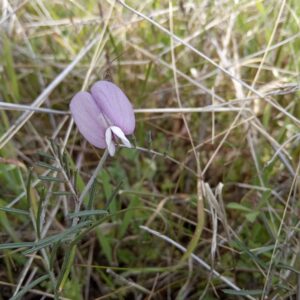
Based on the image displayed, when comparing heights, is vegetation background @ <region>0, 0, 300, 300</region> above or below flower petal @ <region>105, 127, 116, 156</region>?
below

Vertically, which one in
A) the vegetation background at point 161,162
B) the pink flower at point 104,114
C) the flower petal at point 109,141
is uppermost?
the pink flower at point 104,114

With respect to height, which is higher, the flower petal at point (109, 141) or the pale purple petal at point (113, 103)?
the pale purple petal at point (113, 103)

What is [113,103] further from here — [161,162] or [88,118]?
[161,162]

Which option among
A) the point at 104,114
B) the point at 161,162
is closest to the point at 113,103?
the point at 104,114

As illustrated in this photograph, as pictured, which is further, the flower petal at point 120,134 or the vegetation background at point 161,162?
the vegetation background at point 161,162

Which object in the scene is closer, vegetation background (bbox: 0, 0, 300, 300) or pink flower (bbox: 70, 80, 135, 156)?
pink flower (bbox: 70, 80, 135, 156)
